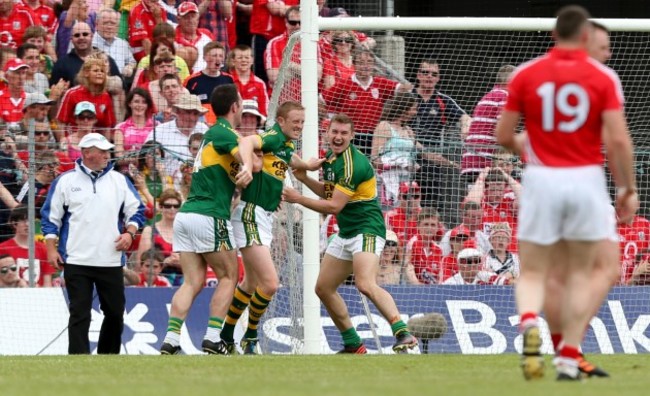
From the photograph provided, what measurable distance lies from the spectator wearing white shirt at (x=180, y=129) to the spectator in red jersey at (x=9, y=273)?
2033 mm

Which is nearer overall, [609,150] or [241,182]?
[609,150]

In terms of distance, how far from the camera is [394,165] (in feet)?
49.7

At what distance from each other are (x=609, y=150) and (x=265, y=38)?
1134 centimetres

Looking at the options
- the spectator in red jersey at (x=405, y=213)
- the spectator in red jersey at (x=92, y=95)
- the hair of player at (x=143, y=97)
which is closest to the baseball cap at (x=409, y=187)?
the spectator in red jersey at (x=405, y=213)

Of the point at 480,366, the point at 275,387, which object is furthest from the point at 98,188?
the point at 275,387

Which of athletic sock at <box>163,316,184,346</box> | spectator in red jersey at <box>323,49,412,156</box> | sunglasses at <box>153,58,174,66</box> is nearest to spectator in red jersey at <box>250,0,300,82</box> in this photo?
sunglasses at <box>153,58,174,66</box>

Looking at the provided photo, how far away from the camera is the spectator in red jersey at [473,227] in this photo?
15141 mm

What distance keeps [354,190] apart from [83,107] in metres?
4.64

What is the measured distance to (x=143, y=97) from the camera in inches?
644

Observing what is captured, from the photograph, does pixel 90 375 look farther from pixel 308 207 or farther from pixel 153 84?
pixel 153 84

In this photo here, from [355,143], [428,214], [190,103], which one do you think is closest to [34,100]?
[190,103]

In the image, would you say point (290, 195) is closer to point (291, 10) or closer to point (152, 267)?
point (152, 267)

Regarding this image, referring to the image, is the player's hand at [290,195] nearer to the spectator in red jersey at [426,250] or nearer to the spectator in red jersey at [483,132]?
the spectator in red jersey at [426,250]

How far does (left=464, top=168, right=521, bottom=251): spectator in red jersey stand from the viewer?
596 inches
